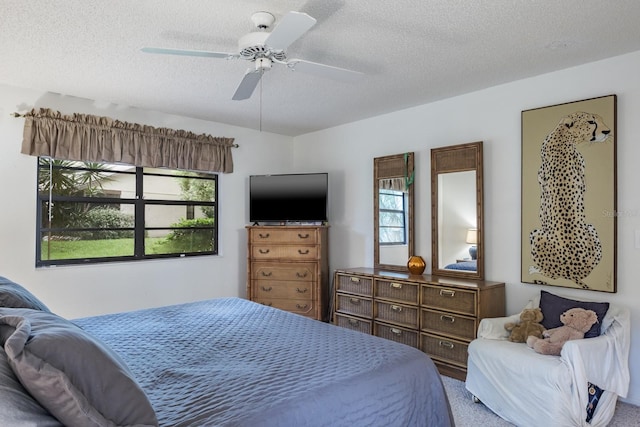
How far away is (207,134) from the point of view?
4855 millimetres

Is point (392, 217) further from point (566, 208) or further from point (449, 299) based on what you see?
point (566, 208)

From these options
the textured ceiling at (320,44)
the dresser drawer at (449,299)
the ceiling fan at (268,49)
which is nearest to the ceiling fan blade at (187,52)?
the ceiling fan at (268,49)

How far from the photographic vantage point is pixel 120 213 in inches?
169

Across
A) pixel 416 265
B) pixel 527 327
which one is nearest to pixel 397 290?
pixel 416 265

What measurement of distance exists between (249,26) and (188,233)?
2892 mm

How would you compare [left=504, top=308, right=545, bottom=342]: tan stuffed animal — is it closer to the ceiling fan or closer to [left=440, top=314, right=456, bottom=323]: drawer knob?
[left=440, top=314, right=456, bottom=323]: drawer knob

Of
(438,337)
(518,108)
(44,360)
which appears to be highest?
(518,108)

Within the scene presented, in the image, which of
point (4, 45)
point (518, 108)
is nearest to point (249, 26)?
point (4, 45)

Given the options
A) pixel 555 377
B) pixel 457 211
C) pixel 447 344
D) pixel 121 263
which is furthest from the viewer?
pixel 121 263

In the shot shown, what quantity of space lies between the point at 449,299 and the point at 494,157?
134cm

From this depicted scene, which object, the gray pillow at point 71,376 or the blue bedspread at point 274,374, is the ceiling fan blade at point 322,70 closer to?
the blue bedspread at point 274,374

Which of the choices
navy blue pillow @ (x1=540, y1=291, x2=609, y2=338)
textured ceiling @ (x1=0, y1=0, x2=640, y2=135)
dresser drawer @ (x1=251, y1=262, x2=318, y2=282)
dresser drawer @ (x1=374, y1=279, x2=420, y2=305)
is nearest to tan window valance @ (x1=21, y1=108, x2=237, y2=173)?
textured ceiling @ (x1=0, y1=0, x2=640, y2=135)

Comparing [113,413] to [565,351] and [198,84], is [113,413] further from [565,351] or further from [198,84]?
[198,84]

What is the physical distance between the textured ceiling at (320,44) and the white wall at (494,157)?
0.58ft
